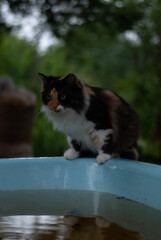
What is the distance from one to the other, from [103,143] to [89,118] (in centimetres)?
19

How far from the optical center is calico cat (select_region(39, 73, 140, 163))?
6.09ft

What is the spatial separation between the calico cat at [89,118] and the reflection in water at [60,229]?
1.87ft

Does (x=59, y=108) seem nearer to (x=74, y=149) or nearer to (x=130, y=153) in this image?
(x=74, y=149)

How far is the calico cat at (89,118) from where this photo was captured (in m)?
1.86

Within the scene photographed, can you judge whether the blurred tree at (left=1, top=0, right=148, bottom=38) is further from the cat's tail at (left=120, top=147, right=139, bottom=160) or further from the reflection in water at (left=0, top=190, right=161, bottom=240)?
the reflection in water at (left=0, top=190, right=161, bottom=240)

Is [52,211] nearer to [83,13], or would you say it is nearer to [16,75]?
[83,13]

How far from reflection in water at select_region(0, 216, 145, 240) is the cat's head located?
0.63 metres

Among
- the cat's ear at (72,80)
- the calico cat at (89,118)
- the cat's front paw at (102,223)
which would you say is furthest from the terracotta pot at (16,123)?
the cat's front paw at (102,223)

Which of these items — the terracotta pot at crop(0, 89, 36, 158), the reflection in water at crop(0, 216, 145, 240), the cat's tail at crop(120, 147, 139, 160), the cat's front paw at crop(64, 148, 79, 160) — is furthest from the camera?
the terracotta pot at crop(0, 89, 36, 158)

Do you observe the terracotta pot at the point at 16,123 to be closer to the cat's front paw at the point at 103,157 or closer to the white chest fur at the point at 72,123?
the white chest fur at the point at 72,123

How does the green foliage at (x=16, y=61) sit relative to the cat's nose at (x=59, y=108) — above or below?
above

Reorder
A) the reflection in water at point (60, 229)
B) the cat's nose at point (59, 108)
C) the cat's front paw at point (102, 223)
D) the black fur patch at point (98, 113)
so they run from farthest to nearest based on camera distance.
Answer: the black fur patch at point (98, 113), the cat's nose at point (59, 108), the cat's front paw at point (102, 223), the reflection in water at point (60, 229)

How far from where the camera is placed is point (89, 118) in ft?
6.35

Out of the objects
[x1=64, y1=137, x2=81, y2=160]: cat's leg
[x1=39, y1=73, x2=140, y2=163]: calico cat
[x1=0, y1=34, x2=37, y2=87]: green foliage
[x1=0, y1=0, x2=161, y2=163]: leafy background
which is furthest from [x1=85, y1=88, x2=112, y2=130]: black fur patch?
[x1=0, y1=34, x2=37, y2=87]: green foliage
